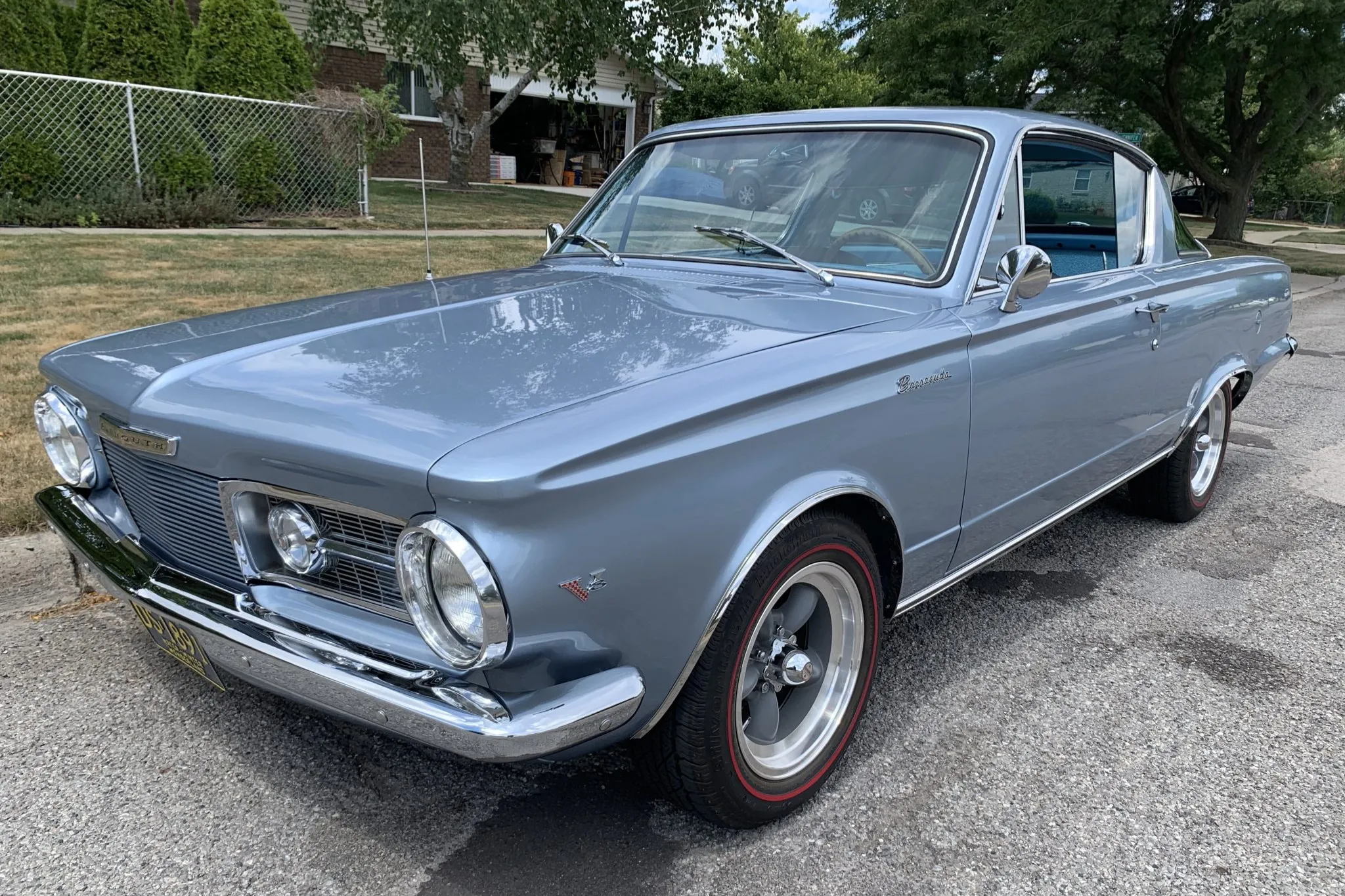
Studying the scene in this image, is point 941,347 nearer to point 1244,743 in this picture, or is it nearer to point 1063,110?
point 1244,743

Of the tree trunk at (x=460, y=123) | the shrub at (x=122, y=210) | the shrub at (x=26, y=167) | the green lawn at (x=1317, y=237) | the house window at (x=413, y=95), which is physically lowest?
the green lawn at (x=1317, y=237)

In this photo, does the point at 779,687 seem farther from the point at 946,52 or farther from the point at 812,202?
the point at 946,52

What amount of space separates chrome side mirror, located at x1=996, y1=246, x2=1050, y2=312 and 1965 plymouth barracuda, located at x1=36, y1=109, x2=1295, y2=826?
1cm

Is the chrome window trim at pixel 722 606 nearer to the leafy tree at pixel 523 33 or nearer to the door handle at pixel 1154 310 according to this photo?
the door handle at pixel 1154 310

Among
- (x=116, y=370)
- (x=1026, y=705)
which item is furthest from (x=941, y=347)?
(x=116, y=370)

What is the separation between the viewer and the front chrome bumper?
1.67 m

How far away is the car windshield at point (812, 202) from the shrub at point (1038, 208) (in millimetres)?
320

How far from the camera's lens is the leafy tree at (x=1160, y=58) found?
1552 cm

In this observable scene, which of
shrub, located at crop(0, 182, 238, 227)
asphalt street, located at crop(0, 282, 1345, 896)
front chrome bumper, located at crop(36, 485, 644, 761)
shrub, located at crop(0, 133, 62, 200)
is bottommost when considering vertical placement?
asphalt street, located at crop(0, 282, 1345, 896)

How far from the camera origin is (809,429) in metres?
2.11

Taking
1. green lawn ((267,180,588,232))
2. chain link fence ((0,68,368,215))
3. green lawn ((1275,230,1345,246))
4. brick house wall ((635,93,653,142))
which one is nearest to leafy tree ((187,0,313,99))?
chain link fence ((0,68,368,215))

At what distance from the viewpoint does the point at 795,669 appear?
2.27m

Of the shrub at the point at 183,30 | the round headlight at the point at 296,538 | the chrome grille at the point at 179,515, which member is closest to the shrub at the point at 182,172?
the shrub at the point at 183,30

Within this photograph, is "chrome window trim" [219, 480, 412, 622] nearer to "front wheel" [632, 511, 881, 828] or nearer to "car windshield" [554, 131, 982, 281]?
"front wheel" [632, 511, 881, 828]
